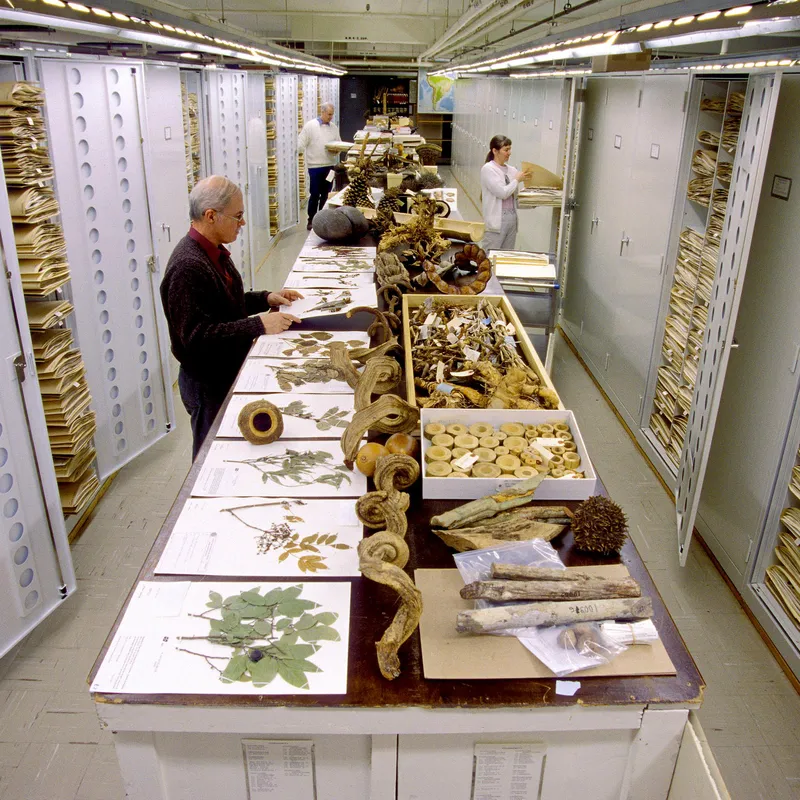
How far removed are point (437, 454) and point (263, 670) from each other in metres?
1.00

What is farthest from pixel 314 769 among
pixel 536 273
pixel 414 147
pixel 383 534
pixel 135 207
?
pixel 414 147

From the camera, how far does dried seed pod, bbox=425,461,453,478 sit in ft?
7.80

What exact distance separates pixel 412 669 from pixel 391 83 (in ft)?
85.3

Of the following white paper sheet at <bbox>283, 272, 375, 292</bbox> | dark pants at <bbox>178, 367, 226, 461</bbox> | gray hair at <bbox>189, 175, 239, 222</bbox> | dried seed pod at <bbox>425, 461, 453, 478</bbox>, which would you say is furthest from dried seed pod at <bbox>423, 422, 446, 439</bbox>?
white paper sheet at <bbox>283, 272, 375, 292</bbox>

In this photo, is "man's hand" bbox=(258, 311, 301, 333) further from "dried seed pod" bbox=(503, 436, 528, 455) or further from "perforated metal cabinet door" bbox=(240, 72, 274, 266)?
"perforated metal cabinet door" bbox=(240, 72, 274, 266)

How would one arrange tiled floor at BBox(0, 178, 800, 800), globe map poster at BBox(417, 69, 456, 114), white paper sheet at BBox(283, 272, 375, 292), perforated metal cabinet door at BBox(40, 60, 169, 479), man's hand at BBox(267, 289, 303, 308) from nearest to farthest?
tiled floor at BBox(0, 178, 800, 800), perforated metal cabinet door at BBox(40, 60, 169, 479), man's hand at BBox(267, 289, 303, 308), white paper sheet at BBox(283, 272, 375, 292), globe map poster at BBox(417, 69, 456, 114)

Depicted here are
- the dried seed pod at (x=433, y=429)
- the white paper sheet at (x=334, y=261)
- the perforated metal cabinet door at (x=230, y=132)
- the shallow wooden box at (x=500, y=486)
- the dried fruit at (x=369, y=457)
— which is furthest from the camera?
the perforated metal cabinet door at (x=230, y=132)

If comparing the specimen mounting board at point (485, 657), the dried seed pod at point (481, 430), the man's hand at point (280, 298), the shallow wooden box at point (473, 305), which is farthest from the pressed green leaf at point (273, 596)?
the man's hand at point (280, 298)

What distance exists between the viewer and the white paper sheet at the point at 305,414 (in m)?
2.82

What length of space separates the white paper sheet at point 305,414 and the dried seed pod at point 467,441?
0.52 metres

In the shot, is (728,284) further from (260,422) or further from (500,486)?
(260,422)

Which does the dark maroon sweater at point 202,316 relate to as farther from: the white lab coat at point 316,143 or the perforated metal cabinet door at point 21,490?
the white lab coat at point 316,143

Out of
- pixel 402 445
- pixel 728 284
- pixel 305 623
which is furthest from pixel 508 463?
pixel 728 284

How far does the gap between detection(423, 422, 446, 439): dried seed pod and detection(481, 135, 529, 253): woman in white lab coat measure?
4636 mm
